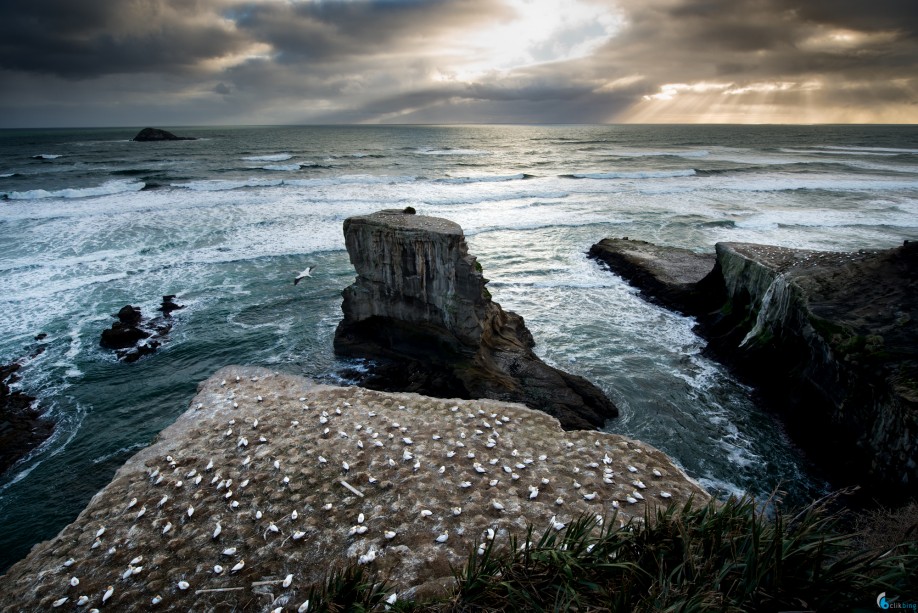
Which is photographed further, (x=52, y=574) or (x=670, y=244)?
Result: (x=670, y=244)

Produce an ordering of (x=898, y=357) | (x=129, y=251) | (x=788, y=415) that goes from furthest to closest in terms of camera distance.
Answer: (x=129, y=251) → (x=788, y=415) → (x=898, y=357)

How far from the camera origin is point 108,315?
846 inches

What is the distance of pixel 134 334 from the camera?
63.5 ft

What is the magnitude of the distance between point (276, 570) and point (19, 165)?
87.6 meters

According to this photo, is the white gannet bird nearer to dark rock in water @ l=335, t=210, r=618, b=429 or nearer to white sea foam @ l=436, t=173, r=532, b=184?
dark rock in water @ l=335, t=210, r=618, b=429

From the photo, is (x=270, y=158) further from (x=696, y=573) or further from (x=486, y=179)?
(x=696, y=573)

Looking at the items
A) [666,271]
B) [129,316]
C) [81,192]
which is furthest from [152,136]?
[666,271]

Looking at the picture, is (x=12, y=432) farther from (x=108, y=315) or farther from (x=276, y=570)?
(x=276, y=570)

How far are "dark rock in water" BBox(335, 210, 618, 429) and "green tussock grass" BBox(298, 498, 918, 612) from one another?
925 cm

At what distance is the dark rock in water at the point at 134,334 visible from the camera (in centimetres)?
1864

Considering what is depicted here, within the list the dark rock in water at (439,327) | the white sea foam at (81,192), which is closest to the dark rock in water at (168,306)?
the dark rock in water at (439,327)

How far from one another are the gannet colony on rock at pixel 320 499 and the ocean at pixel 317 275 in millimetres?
3369

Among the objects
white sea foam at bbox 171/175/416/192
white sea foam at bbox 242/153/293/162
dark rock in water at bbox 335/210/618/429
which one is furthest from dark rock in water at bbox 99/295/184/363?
white sea foam at bbox 242/153/293/162

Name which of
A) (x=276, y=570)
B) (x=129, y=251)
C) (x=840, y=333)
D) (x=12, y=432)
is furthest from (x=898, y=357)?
(x=129, y=251)
